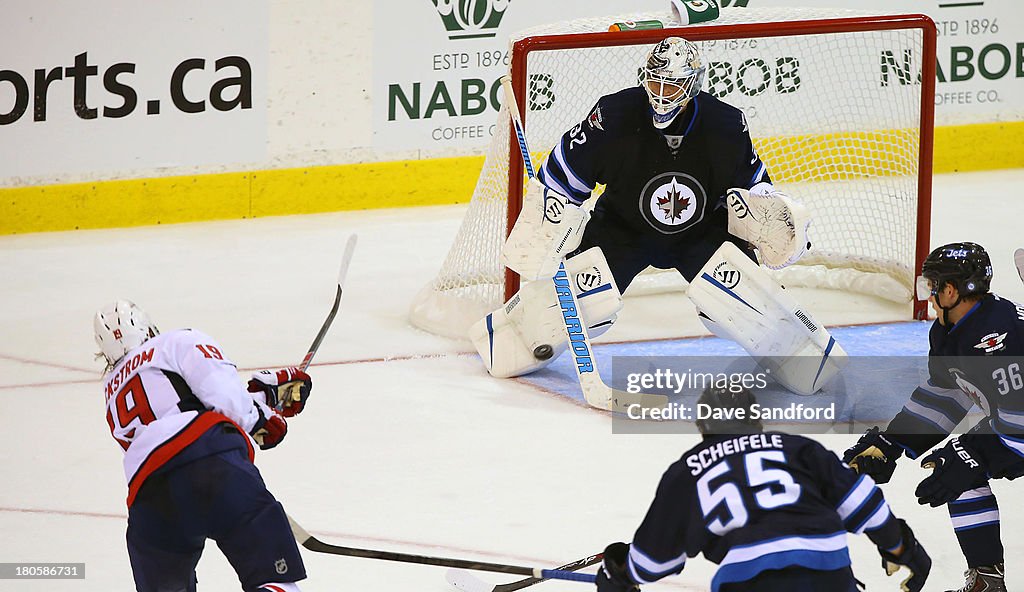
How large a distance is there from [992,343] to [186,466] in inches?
60.3

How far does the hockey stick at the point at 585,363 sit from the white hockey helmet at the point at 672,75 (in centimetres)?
48

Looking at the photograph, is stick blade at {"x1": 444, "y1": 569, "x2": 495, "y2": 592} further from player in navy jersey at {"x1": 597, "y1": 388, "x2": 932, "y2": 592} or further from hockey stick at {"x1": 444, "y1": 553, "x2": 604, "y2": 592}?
player in navy jersey at {"x1": 597, "y1": 388, "x2": 932, "y2": 592}

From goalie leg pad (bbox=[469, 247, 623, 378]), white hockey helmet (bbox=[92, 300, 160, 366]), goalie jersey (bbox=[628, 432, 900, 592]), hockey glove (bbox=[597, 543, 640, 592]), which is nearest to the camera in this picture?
goalie jersey (bbox=[628, 432, 900, 592])

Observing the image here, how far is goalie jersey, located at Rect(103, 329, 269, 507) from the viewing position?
286cm

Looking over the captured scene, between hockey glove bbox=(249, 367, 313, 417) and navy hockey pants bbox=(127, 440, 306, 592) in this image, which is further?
hockey glove bbox=(249, 367, 313, 417)

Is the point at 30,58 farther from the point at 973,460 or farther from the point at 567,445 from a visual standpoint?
the point at 973,460

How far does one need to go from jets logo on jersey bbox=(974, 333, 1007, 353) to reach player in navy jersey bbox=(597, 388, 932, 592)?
2.38 ft

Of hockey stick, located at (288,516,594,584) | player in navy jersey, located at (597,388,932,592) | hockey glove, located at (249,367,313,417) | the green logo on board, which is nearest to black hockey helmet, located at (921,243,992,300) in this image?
player in navy jersey, located at (597,388,932,592)

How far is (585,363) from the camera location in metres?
4.81

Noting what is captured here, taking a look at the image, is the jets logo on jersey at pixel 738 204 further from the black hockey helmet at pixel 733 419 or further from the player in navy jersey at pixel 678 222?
the black hockey helmet at pixel 733 419

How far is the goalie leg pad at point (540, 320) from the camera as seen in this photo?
4855mm

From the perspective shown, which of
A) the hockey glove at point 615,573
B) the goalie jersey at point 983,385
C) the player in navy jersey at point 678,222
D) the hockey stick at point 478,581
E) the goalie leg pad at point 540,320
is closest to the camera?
the hockey glove at point 615,573

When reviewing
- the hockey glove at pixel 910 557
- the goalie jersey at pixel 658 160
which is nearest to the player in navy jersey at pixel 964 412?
the hockey glove at pixel 910 557

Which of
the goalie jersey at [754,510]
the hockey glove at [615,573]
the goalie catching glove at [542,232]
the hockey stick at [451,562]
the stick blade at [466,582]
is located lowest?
the stick blade at [466,582]
